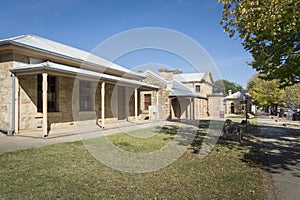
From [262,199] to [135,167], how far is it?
8.86ft

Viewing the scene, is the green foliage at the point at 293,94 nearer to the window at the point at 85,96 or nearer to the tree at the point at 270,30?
the tree at the point at 270,30

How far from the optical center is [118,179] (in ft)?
14.5

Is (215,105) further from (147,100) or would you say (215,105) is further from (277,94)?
(147,100)

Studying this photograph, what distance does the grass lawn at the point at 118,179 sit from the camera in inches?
145

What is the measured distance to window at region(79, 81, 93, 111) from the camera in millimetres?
13438

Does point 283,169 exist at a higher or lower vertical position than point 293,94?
lower

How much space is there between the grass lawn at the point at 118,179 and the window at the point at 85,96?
717 centimetres

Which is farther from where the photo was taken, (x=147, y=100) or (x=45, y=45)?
(x=147, y=100)

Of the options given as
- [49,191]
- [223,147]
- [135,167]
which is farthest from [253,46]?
[49,191]

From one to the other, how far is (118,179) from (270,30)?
7.02 metres

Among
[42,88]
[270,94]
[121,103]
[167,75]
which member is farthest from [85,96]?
[270,94]

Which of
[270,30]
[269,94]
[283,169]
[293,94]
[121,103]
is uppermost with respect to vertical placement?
[270,30]

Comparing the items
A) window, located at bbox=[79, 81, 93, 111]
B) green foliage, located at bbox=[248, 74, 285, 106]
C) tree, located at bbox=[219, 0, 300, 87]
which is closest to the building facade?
window, located at bbox=[79, 81, 93, 111]

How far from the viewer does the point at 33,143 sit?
7832mm
